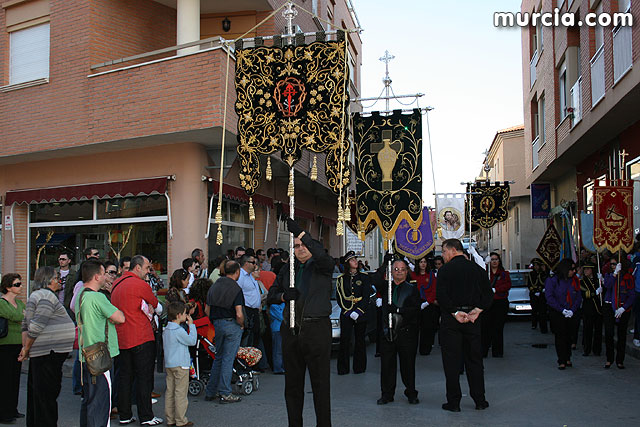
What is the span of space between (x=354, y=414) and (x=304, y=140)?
3390 mm

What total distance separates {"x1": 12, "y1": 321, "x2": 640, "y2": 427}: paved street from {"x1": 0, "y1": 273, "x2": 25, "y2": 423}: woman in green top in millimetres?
640

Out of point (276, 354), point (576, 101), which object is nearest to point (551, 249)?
point (576, 101)

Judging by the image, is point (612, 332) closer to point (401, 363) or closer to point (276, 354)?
point (401, 363)

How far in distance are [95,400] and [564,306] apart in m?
7.52

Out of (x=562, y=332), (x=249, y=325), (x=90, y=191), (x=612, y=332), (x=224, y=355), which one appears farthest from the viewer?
(x=90, y=191)

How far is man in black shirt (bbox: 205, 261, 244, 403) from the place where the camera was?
7.90 metres

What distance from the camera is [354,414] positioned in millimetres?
7301

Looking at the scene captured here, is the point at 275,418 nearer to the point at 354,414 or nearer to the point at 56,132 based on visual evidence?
the point at 354,414

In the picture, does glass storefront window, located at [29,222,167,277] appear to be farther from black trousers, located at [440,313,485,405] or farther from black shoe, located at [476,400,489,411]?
black shoe, located at [476,400,489,411]

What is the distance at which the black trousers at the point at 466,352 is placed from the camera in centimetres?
750

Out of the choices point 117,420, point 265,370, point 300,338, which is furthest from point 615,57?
point 117,420

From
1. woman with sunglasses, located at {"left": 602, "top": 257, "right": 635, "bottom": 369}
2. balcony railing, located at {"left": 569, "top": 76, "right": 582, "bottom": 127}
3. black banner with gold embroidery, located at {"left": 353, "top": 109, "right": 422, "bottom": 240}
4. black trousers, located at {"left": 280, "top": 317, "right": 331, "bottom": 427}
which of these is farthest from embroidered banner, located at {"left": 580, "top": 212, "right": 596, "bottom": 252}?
black trousers, located at {"left": 280, "top": 317, "right": 331, "bottom": 427}

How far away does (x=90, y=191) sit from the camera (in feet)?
44.0

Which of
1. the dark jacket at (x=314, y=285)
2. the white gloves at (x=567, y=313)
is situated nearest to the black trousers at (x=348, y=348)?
the white gloves at (x=567, y=313)
